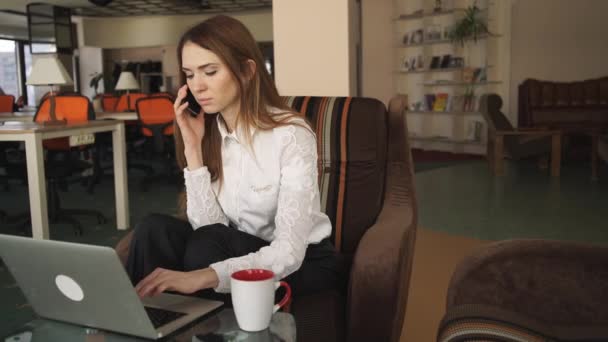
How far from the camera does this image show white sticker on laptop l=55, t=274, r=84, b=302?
41.0 inches

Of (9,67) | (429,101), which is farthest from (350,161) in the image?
(9,67)

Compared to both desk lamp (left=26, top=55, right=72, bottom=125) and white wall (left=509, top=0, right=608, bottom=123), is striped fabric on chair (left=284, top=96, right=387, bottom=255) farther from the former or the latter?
white wall (left=509, top=0, right=608, bottom=123)

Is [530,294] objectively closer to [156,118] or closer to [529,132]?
[156,118]

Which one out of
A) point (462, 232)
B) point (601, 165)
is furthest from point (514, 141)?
point (462, 232)

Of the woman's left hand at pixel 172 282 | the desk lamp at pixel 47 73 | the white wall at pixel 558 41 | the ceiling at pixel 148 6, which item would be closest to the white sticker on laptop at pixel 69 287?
the woman's left hand at pixel 172 282

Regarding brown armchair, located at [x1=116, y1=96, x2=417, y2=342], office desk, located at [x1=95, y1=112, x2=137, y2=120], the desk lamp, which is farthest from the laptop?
office desk, located at [x1=95, y1=112, x2=137, y2=120]

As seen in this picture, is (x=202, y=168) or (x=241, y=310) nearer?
(x=241, y=310)

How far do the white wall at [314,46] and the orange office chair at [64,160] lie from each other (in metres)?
1.72

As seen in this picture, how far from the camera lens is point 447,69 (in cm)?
862

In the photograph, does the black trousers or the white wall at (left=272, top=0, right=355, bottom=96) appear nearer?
the black trousers

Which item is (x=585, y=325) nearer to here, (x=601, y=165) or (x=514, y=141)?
(x=514, y=141)

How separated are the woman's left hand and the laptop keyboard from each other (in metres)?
0.04

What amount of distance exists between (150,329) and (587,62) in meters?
8.06

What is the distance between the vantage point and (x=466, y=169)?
6.99 meters
